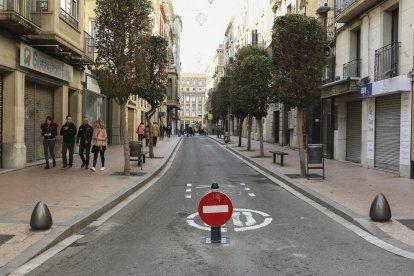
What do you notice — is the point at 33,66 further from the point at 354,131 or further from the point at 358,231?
the point at 354,131

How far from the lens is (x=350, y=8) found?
18.6 m

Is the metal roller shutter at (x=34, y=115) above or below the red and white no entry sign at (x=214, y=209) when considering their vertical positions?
above

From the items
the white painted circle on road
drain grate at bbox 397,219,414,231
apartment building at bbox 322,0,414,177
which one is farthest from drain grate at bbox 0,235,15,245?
apartment building at bbox 322,0,414,177

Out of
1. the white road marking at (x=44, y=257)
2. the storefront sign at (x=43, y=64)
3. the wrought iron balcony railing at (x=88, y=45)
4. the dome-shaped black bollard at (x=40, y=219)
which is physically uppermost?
the wrought iron balcony railing at (x=88, y=45)

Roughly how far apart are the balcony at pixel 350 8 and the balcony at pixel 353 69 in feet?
6.01

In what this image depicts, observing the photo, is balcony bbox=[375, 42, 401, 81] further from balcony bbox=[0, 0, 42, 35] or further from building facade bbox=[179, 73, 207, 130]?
building facade bbox=[179, 73, 207, 130]

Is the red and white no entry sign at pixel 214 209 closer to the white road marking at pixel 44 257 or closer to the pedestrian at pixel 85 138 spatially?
the white road marking at pixel 44 257

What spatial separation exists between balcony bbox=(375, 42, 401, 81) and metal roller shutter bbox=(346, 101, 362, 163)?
3.05 metres

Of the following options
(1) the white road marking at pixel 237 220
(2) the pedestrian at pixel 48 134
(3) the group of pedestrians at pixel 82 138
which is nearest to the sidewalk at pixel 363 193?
(1) the white road marking at pixel 237 220

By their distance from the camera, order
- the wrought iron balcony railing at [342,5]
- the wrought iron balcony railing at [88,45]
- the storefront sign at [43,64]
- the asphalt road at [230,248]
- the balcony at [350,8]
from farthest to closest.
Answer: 1. the wrought iron balcony railing at [88,45]
2. the wrought iron balcony railing at [342,5]
3. the balcony at [350,8]
4. the storefront sign at [43,64]
5. the asphalt road at [230,248]

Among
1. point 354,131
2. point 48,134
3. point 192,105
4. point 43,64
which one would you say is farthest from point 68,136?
point 192,105

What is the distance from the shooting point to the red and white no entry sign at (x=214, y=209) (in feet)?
21.0

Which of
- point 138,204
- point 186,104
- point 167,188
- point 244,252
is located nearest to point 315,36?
point 167,188

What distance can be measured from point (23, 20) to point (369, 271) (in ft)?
39.4
